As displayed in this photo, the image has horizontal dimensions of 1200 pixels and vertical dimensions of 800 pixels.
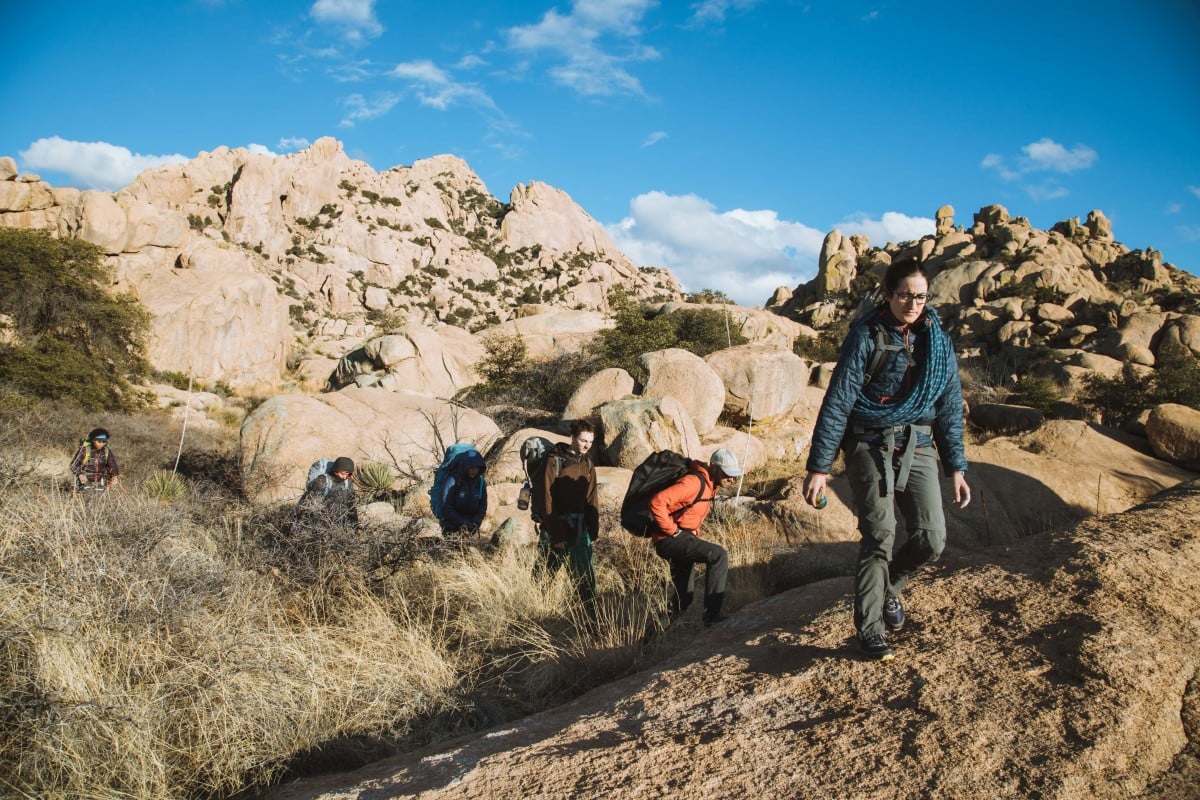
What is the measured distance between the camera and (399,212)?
63469 mm

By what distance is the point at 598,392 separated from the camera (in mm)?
15555

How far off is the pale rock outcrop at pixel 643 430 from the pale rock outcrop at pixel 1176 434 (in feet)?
23.5

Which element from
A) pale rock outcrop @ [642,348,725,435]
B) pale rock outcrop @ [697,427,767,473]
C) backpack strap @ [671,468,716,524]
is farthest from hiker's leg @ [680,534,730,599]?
pale rock outcrop @ [642,348,725,435]

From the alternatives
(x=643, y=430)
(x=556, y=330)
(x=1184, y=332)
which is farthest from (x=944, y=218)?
(x=643, y=430)

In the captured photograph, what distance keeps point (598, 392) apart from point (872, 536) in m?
12.5

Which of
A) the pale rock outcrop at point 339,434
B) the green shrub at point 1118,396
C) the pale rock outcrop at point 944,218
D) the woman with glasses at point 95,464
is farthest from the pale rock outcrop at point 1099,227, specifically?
the woman with glasses at point 95,464

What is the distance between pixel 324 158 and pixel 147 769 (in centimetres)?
6576

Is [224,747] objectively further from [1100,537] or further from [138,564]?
[1100,537]

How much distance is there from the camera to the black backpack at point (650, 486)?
17.0 feet

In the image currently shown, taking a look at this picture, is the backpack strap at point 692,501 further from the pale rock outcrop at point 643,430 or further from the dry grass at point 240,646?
the pale rock outcrop at point 643,430

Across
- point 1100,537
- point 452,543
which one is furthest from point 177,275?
point 1100,537

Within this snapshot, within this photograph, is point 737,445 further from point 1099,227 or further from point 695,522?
point 1099,227

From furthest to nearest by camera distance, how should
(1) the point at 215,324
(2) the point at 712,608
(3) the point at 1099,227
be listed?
(3) the point at 1099,227, (1) the point at 215,324, (2) the point at 712,608

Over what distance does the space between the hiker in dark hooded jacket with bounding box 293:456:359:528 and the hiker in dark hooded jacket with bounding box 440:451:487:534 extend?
811mm
